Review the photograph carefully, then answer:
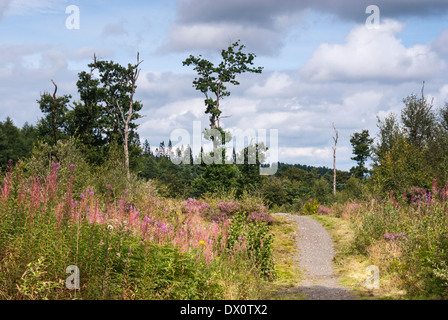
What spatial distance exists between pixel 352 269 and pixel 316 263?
136 centimetres

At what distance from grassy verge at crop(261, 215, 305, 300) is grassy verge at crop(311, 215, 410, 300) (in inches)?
Result: 44.5

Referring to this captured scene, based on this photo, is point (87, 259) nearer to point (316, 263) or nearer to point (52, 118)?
point (316, 263)

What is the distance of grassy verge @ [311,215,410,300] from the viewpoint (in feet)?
26.3

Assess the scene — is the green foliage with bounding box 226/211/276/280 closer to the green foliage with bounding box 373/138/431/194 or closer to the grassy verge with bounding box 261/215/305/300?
the grassy verge with bounding box 261/215/305/300

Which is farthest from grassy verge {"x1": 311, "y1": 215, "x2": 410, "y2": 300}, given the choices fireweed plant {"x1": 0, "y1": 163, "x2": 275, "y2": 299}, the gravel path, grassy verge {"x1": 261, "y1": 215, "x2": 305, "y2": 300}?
fireweed plant {"x1": 0, "y1": 163, "x2": 275, "y2": 299}

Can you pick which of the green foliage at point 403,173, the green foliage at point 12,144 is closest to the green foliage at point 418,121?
the green foliage at point 403,173

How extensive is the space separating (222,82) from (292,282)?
24.0 m

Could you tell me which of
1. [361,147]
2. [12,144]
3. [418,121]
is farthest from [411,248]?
[12,144]

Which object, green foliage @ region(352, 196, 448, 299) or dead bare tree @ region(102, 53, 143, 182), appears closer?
green foliage @ region(352, 196, 448, 299)

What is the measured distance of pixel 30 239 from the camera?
5469mm

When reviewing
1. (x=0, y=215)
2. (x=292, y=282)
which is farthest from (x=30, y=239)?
(x=292, y=282)

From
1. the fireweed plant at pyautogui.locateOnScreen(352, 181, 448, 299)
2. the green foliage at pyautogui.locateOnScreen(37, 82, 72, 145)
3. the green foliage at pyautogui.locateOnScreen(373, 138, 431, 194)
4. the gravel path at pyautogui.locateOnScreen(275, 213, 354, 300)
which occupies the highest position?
the green foliage at pyautogui.locateOnScreen(37, 82, 72, 145)
